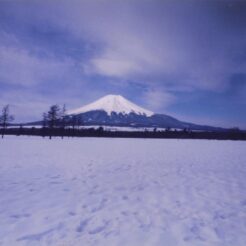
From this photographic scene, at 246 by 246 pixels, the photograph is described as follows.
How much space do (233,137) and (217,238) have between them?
10201 centimetres

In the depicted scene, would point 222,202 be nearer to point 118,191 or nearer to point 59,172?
point 118,191

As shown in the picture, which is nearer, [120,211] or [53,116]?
[120,211]

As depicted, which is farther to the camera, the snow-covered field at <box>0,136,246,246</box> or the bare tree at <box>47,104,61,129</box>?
the bare tree at <box>47,104,61,129</box>

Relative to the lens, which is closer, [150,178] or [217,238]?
[217,238]

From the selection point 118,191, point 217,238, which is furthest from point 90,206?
point 217,238

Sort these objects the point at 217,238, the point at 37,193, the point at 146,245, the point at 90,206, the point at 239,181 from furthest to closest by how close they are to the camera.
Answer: the point at 239,181 < the point at 37,193 < the point at 90,206 < the point at 217,238 < the point at 146,245

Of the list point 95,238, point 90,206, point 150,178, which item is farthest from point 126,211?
point 150,178

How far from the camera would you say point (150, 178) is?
10.6 metres

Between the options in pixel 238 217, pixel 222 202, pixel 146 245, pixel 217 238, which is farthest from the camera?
pixel 222 202

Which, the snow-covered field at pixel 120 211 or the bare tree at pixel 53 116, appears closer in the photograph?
the snow-covered field at pixel 120 211

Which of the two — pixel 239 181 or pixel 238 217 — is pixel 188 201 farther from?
pixel 239 181

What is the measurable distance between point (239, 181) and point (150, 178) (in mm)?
3789

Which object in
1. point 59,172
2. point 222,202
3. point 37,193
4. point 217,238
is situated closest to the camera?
point 217,238

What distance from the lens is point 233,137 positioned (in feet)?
319
